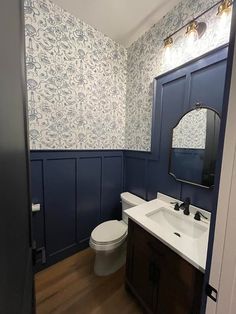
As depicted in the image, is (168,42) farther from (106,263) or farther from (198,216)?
(106,263)

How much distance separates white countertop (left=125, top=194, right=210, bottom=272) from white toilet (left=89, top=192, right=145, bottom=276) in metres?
0.44

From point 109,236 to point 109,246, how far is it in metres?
0.11

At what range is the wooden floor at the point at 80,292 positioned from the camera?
1.30 m

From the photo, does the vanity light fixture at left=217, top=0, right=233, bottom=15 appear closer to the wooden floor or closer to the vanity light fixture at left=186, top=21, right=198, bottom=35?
the vanity light fixture at left=186, top=21, right=198, bottom=35

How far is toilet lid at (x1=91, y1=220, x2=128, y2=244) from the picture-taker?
1.55 meters

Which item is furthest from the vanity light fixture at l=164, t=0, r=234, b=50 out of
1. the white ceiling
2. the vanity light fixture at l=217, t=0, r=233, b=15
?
the white ceiling

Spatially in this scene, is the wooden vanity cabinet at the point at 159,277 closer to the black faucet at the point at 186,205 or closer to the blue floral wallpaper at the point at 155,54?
the black faucet at the point at 186,205

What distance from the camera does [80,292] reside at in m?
1.44

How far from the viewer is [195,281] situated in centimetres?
84

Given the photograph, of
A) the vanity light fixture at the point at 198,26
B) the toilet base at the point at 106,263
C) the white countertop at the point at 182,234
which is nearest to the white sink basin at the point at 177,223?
the white countertop at the point at 182,234

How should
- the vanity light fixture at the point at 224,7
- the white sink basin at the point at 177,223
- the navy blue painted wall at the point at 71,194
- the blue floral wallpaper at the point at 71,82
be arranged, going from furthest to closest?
the navy blue painted wall at the point at 71,194
the blue floral wallpaper at the point at 71,82
the white sink basin at the point at 177,223
the vanity light fixture at the point at 224,7

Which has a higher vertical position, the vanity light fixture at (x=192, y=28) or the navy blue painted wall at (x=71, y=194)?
the vanity light fixture at (x=192, y=28)

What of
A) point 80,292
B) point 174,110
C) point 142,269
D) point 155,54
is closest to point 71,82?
point 155,54

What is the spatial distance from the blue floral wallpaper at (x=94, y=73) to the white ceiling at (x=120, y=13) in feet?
0.22
